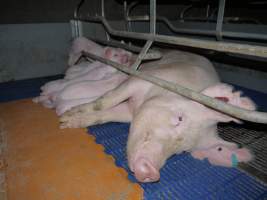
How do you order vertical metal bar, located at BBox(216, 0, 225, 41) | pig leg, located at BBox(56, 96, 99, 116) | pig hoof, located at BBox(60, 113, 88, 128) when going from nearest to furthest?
pig hoof, located at BBox(60, 113, 88, 128) → pig leg, located at BBox(56, 96, 99, 116) → vertical metal bar, located at BBox(216, 0, 225, 41)

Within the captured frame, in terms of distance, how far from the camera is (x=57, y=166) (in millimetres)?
1809

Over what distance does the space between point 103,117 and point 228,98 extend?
4.14 feet

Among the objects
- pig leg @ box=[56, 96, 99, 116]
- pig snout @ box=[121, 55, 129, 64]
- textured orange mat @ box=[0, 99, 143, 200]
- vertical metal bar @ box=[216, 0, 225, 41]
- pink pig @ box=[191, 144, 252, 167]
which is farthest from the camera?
pig snout @ box=[121, 55, 129, 64]

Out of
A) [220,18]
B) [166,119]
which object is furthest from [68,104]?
[220,18]

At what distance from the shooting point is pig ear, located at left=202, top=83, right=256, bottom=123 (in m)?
1.45

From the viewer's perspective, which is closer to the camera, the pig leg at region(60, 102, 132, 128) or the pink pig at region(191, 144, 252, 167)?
the pink pig at region(191, 144, 252, 167)

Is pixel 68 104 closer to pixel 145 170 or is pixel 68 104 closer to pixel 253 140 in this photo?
pixel 145 170

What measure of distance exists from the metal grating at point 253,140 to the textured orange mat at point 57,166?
89 centimetres

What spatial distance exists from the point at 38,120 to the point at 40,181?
99cm

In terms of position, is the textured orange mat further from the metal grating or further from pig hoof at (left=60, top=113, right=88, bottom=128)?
the metal grating

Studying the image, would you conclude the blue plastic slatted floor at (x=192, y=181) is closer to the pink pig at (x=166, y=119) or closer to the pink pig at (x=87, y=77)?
the pink pig at (x=166, y=119)

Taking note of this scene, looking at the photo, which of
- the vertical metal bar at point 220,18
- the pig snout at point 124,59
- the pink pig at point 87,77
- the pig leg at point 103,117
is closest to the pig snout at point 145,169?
the pig leg at point 103,117

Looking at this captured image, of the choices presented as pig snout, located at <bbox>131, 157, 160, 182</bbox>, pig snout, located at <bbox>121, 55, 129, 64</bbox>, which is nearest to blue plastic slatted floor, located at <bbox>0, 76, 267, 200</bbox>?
pig snout, located at <bbox>131, 157, 160, 182</bbox>

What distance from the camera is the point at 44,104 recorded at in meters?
2.87
